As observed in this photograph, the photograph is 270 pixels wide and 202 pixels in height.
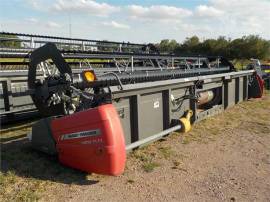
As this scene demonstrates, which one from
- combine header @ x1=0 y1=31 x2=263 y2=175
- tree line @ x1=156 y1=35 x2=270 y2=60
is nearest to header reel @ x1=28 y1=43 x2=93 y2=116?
combine header @ x1=0 y1=31 x2=263 y2=175

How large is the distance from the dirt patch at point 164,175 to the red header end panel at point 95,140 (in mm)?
202

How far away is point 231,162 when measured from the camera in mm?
3973

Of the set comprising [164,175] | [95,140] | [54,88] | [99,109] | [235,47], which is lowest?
[164,175]

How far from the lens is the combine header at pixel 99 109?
3.15m

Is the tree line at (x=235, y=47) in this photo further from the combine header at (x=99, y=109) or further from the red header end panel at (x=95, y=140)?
the red header end panel at (x=95, y=140)

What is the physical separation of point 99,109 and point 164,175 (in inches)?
40.9

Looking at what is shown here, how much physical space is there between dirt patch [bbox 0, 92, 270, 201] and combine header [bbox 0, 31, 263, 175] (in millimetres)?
172

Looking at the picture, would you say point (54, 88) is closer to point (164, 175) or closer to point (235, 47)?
point (164, 175)

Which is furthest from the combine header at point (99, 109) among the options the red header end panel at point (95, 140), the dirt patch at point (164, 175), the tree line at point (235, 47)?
the tree line at point (235, 47)

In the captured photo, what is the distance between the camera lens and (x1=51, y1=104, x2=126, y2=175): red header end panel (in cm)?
308

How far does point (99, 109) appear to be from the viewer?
3123 mm

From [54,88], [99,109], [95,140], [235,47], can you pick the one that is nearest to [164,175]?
[95,140]

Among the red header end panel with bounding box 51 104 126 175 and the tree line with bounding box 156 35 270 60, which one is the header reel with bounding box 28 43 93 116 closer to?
the red header end panel with bounding box 51 104 126 175

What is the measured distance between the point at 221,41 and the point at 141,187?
4212 centimetres
